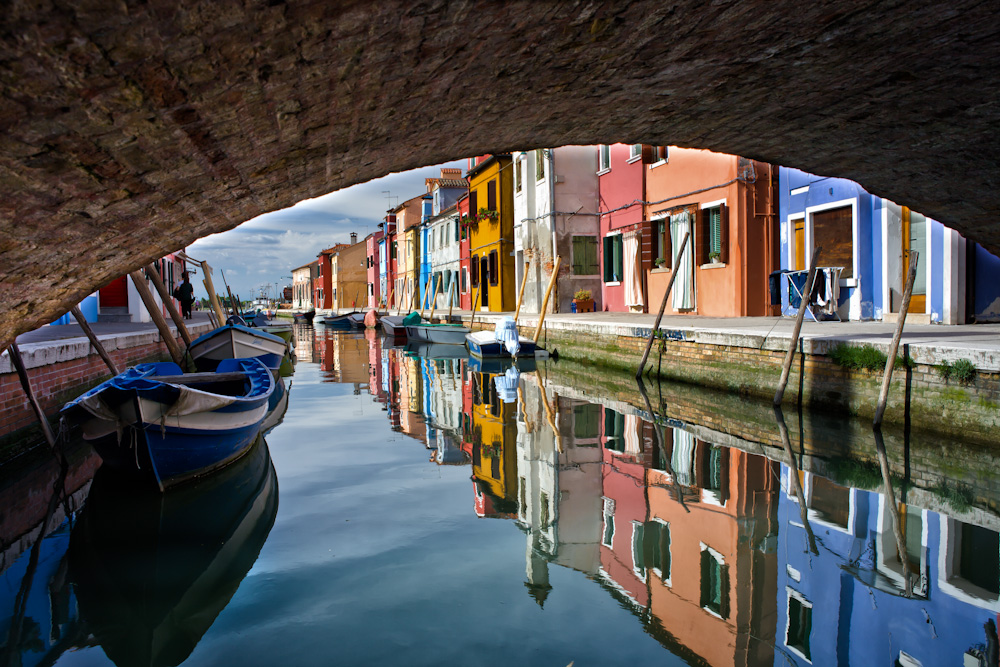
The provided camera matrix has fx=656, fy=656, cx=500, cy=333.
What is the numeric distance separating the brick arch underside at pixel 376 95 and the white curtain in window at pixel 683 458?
118 inches

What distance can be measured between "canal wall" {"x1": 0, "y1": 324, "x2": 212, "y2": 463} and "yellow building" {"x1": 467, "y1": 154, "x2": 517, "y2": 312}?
14857 millimetres

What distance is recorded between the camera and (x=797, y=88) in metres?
3.23

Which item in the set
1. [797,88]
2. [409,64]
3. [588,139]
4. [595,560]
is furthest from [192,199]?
[595,560]

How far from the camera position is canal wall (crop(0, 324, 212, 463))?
652cm

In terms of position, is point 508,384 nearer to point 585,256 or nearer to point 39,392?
point 39,392

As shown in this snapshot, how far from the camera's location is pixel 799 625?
10.8ft

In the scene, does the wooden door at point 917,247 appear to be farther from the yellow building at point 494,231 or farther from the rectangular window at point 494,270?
the rectangular window at point 494,270

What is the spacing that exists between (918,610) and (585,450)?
3.70 metres

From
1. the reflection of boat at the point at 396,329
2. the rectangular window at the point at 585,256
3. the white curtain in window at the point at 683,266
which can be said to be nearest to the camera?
the white curtain in window at the point at 683,266

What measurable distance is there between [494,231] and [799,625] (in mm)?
22501

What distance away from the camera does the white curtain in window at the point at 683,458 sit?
580 centimetres

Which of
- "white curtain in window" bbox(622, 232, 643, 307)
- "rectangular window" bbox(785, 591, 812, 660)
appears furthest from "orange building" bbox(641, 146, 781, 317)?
"rectangular window" bbox(785, 591, 812, 660)

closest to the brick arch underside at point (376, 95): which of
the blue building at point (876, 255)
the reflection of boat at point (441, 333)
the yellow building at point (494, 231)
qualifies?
the blue building at point (876, 255)

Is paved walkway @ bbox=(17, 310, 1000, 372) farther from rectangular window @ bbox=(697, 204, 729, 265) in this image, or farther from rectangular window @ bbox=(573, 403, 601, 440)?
rectangular window @ bbox=(697, 204, 729, 265)
